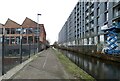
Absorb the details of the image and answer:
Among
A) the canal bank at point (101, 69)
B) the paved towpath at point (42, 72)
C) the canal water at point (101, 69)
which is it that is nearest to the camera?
the paved towpath at point (42, 72)

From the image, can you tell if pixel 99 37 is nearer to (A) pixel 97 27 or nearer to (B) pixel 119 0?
(A) pixel 97 27

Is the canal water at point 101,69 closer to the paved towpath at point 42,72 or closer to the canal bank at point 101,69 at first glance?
the canal bank at point 101,69

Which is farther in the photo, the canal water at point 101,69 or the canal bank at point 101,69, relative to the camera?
the canal water at point 101,69

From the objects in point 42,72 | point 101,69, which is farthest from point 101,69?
point 42,72

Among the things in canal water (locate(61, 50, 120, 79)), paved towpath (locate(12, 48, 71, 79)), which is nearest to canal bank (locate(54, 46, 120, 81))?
canal water (locate(61, 50, 120, 79))

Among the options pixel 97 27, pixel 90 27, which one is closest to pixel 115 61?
pixel 97 27

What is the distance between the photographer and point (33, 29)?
8394 cm

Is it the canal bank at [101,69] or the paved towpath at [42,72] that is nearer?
the paved towpath at [42,72]

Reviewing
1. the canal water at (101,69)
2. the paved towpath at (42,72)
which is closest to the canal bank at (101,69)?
the canal water at (101,69)

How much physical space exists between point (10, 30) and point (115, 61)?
196 ft

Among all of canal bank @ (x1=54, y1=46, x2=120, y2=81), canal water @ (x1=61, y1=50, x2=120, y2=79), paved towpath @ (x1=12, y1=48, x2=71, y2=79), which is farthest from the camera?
canal water @ (x1=61, y1=50, x2=120, y2=79)

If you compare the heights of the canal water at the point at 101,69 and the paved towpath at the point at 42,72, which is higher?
the paved towpath at the point at 42,72

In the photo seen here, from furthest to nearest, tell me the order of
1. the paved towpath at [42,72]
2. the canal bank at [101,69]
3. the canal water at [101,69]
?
the canal water at [101,69] → the canal bank at [101,69] → the paved towpath at [42,72]

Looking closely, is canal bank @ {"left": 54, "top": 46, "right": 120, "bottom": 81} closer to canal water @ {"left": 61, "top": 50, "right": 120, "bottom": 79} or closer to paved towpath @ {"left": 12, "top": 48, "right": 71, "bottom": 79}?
canal water @ {"left": 61, "top": 50, "right": 120, "bottom": 79}
